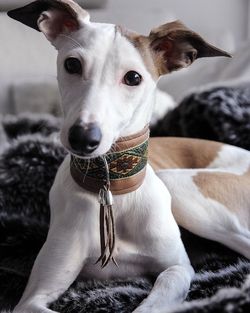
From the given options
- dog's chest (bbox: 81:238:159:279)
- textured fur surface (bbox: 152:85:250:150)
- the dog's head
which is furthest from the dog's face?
textured fur surface (bbox: 152:85:250:150)

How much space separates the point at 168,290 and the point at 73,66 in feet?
1.40

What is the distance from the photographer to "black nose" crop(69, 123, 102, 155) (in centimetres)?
86

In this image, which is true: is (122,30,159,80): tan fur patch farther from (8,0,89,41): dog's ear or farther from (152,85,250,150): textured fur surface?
(152,85,250,150): textured fur surface

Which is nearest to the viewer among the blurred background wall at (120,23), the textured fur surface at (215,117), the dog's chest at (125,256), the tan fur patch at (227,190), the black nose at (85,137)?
the black nose at (85,137)

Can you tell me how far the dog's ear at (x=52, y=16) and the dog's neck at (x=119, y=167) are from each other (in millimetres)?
226

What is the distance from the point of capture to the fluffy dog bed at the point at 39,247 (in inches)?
40.5

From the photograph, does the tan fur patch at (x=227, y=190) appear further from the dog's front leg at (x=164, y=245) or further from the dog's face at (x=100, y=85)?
the dog's face at (x=100, y=85)

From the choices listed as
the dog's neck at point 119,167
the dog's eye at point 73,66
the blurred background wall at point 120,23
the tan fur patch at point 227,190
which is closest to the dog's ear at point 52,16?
the dog's eye at point 73,66

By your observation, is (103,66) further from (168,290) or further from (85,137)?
(168,290)

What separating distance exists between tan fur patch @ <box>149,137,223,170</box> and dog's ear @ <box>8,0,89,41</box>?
0.49 meters

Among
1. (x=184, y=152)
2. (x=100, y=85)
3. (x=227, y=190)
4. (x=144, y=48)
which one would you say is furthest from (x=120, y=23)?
(x=100, y=85)

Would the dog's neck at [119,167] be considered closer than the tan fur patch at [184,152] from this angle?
Yes

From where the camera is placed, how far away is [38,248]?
52.8 inches

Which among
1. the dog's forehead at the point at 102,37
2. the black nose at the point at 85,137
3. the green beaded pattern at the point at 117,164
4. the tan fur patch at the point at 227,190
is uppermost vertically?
the dog's forehead at the point at 102,37
